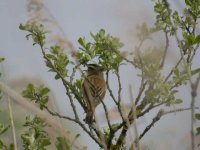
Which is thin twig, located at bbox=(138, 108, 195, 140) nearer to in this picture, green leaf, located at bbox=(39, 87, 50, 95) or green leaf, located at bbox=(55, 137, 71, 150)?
green leaf, located at bbox=(55, 137, 71, 150)

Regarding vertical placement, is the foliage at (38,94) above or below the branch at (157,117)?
above

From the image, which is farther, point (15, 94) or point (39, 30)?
point (39, 30)

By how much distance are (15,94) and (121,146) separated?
0.64 metres

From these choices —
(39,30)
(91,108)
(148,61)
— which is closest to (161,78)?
(148,61)

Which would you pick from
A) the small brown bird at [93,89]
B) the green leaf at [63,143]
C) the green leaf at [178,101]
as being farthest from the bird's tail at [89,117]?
the green leaf at [178,101]

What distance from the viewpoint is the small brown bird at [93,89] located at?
2.33 metres

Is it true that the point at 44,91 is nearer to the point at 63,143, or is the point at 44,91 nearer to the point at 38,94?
the point at 38,94

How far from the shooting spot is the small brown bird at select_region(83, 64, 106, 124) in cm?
233

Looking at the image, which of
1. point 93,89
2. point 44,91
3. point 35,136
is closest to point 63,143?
point 35,136

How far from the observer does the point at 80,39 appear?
2420mm

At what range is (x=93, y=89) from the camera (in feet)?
8.96

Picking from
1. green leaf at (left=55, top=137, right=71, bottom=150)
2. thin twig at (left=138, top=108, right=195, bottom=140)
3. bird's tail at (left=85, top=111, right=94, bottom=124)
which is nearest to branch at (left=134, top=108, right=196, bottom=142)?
thin twig at (left=138, top=108, right=195, bottom=140)

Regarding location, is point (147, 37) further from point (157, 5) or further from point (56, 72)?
point (56, 72)

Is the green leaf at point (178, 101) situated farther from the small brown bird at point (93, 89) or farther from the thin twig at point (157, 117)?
the small brown bird at point (93, 89)
